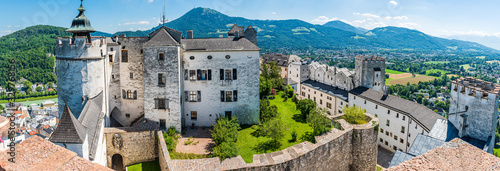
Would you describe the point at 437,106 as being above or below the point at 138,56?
A: below

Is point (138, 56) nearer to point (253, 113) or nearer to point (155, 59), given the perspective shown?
point (155, 59)

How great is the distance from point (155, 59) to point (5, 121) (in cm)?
1458

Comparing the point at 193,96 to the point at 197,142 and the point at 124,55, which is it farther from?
the point at 124,55

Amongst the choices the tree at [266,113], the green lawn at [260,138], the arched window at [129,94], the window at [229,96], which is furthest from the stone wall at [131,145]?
the tree at [266,113]

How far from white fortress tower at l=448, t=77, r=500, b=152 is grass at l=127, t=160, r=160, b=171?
80.7 feet

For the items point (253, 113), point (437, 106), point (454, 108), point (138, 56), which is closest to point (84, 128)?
point (138, 56)

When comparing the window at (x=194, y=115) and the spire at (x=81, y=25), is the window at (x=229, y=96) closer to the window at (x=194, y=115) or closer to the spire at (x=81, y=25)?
the window at (x=194, y=115)

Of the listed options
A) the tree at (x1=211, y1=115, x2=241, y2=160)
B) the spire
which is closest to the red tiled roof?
the tree at (x1=211, y1=115, x2=241, y2=160)

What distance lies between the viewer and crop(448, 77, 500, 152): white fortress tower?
1992 cm

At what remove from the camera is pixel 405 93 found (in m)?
92.3

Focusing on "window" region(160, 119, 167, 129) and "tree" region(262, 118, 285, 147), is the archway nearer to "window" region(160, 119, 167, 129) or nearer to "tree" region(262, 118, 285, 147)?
"window" region(160, 119, 167, 129)

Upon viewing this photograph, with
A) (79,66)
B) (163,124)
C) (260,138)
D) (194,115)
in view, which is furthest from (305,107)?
(79,66)

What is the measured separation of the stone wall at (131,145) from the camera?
2453cm

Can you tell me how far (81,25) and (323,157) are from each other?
78.5ft
